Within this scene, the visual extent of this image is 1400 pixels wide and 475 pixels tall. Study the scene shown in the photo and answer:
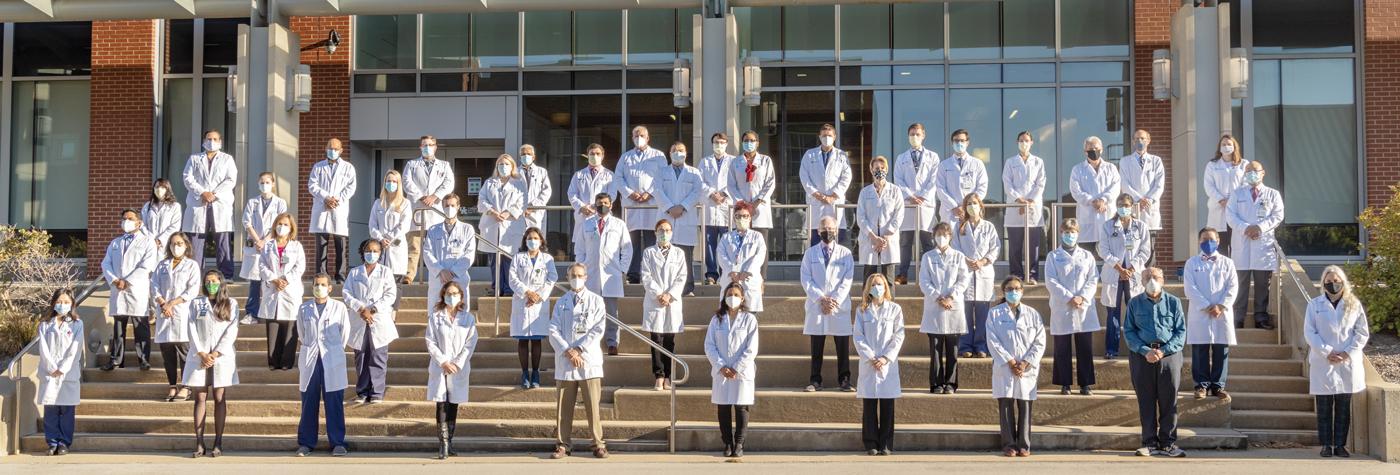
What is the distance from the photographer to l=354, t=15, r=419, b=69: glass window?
21.3 meters

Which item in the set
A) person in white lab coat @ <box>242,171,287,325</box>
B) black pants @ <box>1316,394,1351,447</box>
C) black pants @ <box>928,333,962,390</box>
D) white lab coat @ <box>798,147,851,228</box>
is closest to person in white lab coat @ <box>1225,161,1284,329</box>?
black pants @ <box>1316,394,1351,447</box>

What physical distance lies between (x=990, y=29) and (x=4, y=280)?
47.9ft

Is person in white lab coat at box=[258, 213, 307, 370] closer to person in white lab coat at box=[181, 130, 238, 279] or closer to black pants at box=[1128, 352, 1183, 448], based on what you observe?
person in white lab coat at box=[181, 130, 238, 279]

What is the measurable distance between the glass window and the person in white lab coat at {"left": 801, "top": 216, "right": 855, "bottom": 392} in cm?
1022

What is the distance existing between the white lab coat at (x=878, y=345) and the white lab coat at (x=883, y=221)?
2217 mm

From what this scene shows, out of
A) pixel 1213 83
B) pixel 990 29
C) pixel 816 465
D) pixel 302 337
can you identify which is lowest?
pixel 816 465

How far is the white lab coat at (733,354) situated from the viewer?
1200cm

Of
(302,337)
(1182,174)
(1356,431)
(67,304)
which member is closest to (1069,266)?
(1356,431)

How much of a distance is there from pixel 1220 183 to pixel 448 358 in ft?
28.6

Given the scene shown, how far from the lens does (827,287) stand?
43.4 ft

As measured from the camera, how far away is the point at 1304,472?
35.7 feet

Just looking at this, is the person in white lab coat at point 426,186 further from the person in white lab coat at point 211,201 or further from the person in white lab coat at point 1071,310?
the person in white lab coat at point 1071,310

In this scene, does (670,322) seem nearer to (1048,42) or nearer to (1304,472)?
(1304,472)

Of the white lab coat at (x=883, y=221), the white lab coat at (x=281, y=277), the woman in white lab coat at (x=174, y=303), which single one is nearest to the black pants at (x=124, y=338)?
the woman in white lab coat at (x=174, y=303)
